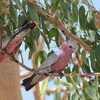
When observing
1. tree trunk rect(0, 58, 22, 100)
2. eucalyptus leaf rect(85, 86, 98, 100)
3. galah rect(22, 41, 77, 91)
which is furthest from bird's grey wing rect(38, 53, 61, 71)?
tree trunk rect(0, 58, 22, 100)

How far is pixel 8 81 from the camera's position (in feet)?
5.41

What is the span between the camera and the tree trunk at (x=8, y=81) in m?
1.64

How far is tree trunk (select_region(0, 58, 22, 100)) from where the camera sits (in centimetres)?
164

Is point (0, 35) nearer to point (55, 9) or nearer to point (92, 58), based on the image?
point (55, 9)

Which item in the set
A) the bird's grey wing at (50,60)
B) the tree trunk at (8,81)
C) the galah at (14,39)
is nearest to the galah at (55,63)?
the bird's grey wing at (50,60)

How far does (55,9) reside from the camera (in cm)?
121

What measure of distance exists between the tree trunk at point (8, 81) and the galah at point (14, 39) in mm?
390

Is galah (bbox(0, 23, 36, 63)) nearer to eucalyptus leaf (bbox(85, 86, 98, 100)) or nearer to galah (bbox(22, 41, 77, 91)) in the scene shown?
galah (bbox(22, 41, 77, 91))

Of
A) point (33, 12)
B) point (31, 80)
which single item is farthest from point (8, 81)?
point (33, 12)

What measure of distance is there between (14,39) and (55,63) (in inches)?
7.0

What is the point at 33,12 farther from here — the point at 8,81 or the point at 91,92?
the point at 8,81

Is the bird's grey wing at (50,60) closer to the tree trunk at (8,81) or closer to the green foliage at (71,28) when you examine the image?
the green foliage at (71,28)

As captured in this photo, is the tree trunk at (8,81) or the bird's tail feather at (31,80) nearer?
the bird's tail feather at (31,80)

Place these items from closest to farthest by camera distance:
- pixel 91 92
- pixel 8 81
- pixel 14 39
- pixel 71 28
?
pixel 91 92 < pixel 14 39 < pixel 71 28 < pixel 8 81
